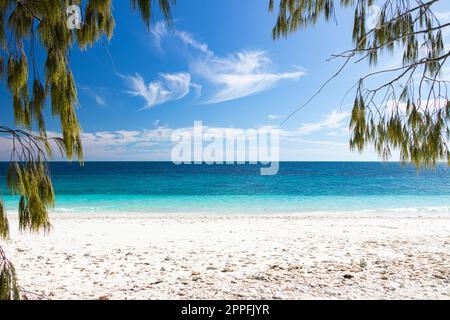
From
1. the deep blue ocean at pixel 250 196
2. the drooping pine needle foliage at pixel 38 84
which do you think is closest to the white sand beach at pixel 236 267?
the deep blue ocean at pixel 250 196

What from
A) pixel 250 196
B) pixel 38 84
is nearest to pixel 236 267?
pixel 38 84

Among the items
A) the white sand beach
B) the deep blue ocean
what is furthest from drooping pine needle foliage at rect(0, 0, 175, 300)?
the white sand beach

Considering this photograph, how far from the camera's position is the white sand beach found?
3277 millimetres

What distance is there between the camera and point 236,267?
418 centimetres

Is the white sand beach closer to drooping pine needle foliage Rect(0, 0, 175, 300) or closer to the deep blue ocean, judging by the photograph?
the deep blue ocean

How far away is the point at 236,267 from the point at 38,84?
11.2 ft

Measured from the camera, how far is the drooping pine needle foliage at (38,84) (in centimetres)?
146

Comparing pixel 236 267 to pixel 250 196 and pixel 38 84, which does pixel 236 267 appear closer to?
pixel 38 84

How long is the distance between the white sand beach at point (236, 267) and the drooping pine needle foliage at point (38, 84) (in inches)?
77.0

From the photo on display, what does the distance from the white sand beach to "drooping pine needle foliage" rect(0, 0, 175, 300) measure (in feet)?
6.42

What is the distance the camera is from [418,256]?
4.73 meters
